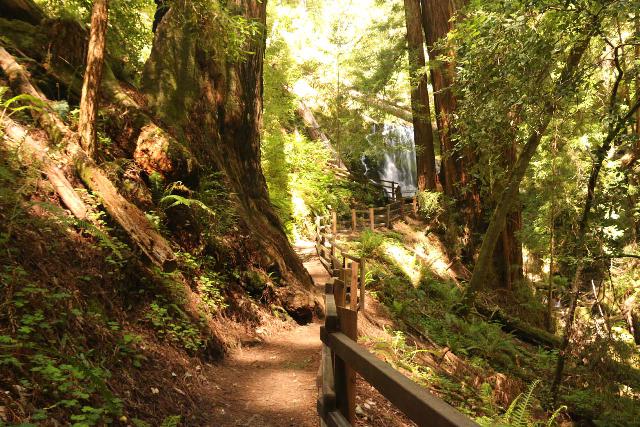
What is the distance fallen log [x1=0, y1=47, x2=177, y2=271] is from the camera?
5426mm

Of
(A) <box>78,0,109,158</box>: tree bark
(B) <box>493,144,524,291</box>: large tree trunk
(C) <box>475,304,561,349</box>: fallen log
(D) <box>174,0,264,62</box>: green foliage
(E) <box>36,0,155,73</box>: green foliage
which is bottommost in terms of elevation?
(C) <box>475,304,561,349</box>: fallen log

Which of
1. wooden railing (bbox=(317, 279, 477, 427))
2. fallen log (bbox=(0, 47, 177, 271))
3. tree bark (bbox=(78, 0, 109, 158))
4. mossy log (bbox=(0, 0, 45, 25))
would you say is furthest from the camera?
mossy log (bbox=(0, 0, 45, 25))

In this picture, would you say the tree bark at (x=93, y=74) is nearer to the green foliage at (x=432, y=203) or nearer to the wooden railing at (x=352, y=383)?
the wooden railing at (x=352, y=383)

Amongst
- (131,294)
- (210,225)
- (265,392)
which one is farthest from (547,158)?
(131,294)

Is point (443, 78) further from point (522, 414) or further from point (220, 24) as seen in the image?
point (522, 414)

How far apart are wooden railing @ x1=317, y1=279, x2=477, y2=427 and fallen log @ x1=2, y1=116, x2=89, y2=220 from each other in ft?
10.4

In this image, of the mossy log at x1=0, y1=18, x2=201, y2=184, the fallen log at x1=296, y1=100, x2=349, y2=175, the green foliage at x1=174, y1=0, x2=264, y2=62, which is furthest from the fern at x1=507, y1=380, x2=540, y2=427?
the fallen log at x1=296, y1=100, x2=349, y2=175

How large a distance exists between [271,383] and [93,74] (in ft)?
15.1

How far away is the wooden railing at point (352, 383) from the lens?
1.60 metres

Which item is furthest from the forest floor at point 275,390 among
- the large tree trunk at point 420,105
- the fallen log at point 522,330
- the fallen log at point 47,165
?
the large tree trunk at point 420,105

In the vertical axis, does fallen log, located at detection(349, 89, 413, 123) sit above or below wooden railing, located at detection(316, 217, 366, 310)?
above

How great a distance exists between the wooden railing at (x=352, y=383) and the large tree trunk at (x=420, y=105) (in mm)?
15496

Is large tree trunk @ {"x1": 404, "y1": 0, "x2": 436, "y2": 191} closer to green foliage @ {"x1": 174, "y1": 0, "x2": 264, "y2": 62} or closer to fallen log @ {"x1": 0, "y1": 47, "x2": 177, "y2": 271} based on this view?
green foliage @ {"x1": 174, "y1": 0, "x2": 264, "y2": 62}

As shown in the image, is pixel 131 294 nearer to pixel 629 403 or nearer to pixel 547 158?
pixel 629 403
